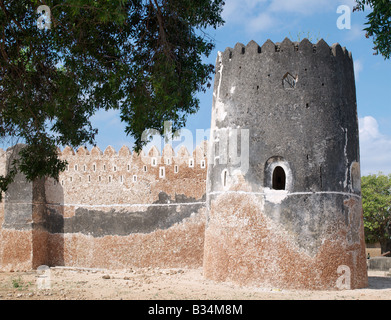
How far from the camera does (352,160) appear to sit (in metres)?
12.1

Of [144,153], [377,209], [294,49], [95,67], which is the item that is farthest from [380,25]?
[377,209]

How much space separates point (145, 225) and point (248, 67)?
7342mm

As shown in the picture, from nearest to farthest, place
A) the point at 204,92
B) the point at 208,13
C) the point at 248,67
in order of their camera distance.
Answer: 1. the point at 208,13
2. the point at 204,92
3. the point at 248,67

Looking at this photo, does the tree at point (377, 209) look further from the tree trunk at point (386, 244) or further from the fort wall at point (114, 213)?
the fort wall at point (114, 213)

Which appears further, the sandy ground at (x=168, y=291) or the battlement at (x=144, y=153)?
the battlement at (x=144, y=153)

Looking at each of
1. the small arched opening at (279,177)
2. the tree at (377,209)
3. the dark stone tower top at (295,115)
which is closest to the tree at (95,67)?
the dark stone tower top at (295,115)

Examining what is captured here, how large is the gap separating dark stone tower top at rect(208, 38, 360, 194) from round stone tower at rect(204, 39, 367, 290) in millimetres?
23

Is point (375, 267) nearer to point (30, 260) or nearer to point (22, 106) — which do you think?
point (30, 260)

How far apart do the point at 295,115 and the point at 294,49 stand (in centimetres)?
165

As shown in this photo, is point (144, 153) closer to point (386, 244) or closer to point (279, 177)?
point (279, 177)

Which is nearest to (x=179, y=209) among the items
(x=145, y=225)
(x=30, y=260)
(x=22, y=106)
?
(x=145, y=225)

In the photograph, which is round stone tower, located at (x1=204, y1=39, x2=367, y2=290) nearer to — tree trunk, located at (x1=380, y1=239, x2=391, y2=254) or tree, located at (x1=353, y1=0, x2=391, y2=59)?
tree, located at (x1=353, y1=0, x2=391, y2=59)

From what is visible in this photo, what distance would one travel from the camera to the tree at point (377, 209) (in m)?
27.7

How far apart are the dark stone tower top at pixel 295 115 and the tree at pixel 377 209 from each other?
16.5 meters
